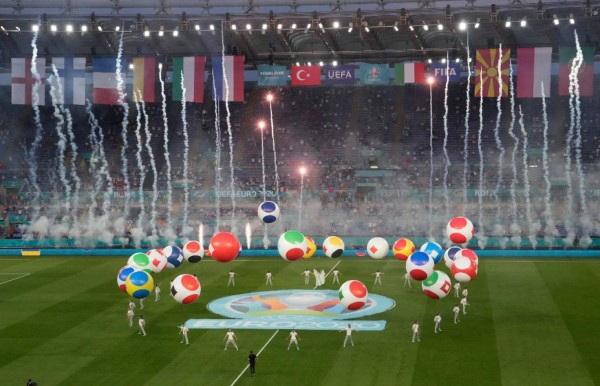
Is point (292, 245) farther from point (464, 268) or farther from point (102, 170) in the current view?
point (102, 170)

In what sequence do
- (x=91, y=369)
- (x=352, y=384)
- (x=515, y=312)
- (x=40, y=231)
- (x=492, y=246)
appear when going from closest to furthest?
(x=352, y=384)
(x=91, y=369)
(x=515, y=312)
(x=492, y=246)
(x=40, y=231)

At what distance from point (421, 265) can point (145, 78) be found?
29.6m

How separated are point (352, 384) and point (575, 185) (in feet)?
149

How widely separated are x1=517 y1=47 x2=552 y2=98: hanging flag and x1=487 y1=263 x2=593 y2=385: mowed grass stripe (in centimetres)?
1485

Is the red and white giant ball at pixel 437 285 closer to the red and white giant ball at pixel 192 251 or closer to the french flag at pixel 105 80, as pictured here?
the red and white giant ball at pixel 192 251

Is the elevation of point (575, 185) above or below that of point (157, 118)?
below

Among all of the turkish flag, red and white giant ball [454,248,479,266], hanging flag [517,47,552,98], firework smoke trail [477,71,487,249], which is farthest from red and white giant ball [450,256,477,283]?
the turkish flag

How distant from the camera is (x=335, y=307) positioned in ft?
120

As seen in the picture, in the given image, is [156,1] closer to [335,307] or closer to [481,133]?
[335,307]

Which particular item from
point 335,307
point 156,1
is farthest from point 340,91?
point 335,307

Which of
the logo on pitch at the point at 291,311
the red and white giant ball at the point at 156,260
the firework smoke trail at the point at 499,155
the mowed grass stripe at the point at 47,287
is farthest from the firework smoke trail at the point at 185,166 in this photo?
the firework smoke trail at the point at 499,155

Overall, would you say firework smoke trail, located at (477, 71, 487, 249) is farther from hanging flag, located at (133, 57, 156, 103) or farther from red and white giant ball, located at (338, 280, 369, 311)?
red and white giant ball, located at (338, 280, 369, 311)

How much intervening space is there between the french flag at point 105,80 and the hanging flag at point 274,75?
1003 centimetres

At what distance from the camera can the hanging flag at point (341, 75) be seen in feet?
191
